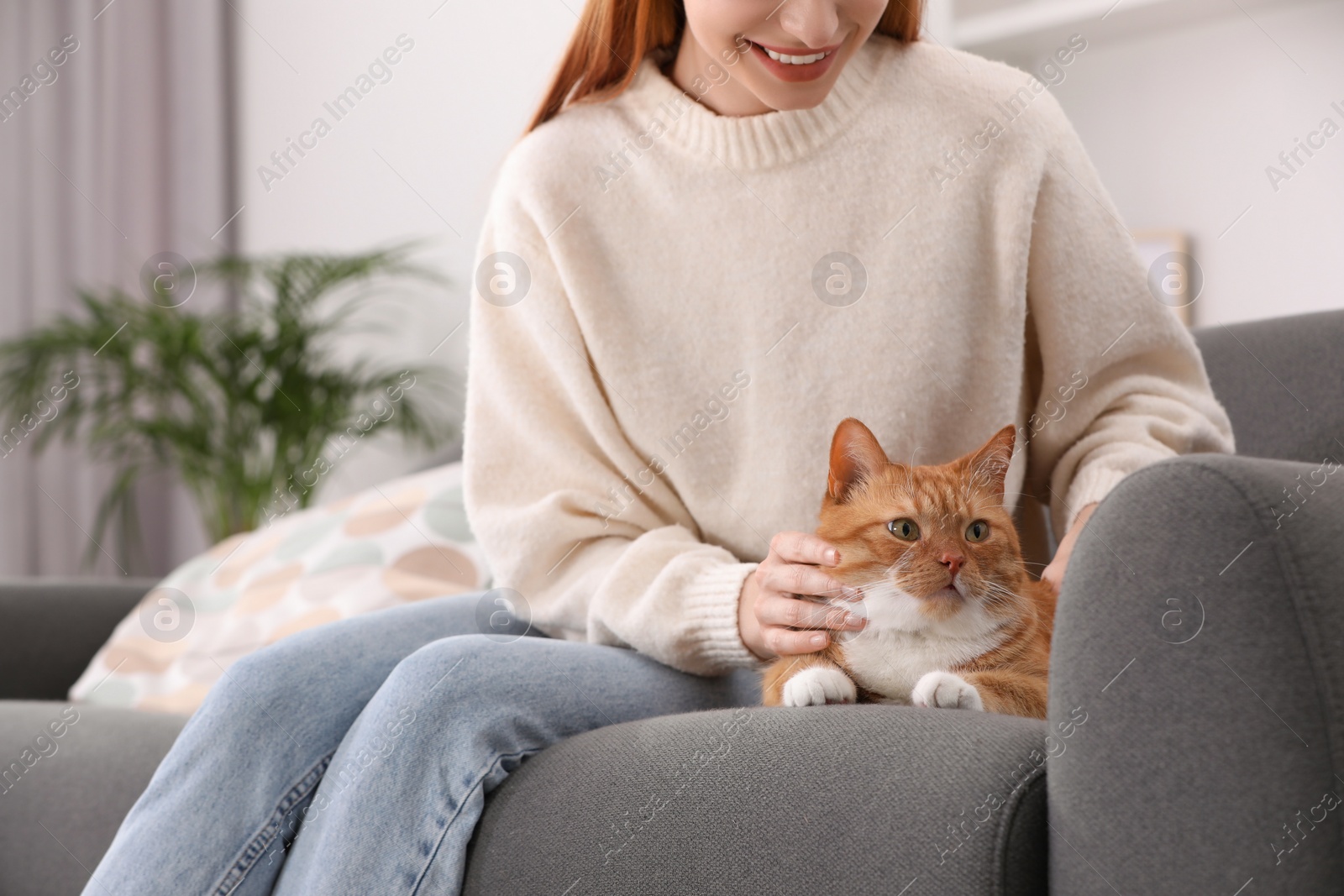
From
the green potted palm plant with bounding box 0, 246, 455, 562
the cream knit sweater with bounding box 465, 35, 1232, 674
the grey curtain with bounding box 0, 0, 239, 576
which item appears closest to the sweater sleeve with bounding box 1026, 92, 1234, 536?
the cream knit sweater with bounding box 465, 35, 1232, 674

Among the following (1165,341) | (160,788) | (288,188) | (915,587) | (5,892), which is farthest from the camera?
(288,188)

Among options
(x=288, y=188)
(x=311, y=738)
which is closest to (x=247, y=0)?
(x=288, y=188)

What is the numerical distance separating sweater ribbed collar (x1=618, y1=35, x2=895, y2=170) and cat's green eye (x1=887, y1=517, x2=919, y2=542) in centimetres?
43

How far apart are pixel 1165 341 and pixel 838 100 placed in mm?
371

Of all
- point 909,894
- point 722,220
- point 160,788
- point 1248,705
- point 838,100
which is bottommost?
point 160,788

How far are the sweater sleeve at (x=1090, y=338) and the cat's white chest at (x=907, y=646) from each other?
0.84 ft

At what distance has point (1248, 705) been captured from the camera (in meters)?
0.53

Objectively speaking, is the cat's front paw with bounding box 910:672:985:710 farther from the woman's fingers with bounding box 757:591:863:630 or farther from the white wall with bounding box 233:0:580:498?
the white wall with bounding box 233:0:580:498

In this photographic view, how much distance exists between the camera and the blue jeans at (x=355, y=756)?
788 mm

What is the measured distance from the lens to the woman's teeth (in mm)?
966

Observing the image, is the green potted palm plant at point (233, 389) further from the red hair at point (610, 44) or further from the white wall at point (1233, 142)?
the white wall at point (1233, 142)

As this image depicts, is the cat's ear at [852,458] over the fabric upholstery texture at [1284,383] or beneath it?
over

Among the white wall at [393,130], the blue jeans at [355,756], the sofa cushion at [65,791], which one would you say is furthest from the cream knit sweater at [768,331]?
the white wall at [393,130]

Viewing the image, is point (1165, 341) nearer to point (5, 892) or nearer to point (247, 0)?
point (5, 892)
